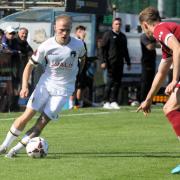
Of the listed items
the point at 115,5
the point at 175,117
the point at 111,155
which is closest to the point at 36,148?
the point at 111,155

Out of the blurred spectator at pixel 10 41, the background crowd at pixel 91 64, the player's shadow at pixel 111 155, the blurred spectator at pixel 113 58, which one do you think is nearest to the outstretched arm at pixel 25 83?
the player's shadow at pixel 111 155

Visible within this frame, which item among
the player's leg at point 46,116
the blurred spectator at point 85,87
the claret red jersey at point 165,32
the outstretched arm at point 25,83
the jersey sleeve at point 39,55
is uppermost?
the claret red jersey at point 165,32

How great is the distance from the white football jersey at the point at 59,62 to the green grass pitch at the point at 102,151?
988 millimetres

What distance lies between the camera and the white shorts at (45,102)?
12.1m

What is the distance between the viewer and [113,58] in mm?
21750

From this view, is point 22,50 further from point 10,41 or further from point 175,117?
point 175,117

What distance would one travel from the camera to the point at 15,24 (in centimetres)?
2389

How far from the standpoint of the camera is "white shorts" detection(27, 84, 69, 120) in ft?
39.7

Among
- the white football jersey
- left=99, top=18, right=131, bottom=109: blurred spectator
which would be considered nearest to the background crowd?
left=99, top=18, right=131, bottom=109: blurred spectator

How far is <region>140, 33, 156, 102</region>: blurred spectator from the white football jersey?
9.84 metres

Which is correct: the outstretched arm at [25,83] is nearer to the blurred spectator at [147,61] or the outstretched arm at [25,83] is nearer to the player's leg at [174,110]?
the player's leg at [174,110]

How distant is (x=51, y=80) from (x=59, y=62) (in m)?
0.28

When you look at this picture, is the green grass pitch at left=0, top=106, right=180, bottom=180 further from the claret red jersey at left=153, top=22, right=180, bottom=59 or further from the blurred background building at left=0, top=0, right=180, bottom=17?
the blurred background building at left=0, top=0, right=180, bottom=17

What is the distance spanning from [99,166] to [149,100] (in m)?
1.13
